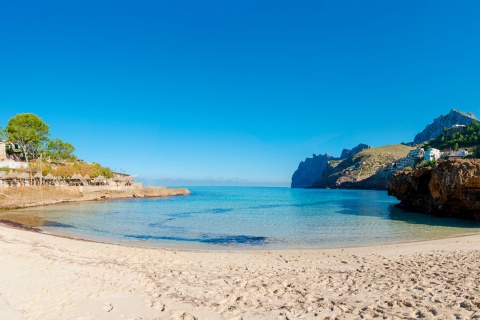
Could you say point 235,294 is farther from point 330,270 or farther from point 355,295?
point 330,270

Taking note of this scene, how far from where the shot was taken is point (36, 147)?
75.4 m

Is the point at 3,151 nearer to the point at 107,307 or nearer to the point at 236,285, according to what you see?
the point at 107,307

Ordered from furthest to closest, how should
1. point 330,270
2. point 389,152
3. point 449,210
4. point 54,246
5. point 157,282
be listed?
point 389,152 < point 449,210 < point 54,246 < point 330,270 < point 157,282

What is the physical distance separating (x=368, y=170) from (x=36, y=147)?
139 metres

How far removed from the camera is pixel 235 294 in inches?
267

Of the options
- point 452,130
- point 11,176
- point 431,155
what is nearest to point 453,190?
point 11,176

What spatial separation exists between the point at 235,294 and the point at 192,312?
138 cm

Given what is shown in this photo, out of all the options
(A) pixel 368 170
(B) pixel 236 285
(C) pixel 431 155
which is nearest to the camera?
(B) pixel 236 285

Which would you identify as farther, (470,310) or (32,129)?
(32,129)

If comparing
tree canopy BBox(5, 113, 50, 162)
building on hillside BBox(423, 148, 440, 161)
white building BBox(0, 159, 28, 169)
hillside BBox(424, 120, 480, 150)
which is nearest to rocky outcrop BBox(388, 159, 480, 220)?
white building BBox(0, 159, 28, 169)

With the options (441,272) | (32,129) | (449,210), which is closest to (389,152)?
(449,210)

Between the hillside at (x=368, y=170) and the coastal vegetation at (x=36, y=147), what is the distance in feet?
365

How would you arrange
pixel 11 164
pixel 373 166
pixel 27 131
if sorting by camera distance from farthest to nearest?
pixel 373 166 → pixel 27 131 → pixel 11 164

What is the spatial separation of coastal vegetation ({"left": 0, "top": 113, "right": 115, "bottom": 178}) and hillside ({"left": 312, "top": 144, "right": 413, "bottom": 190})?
111 m
